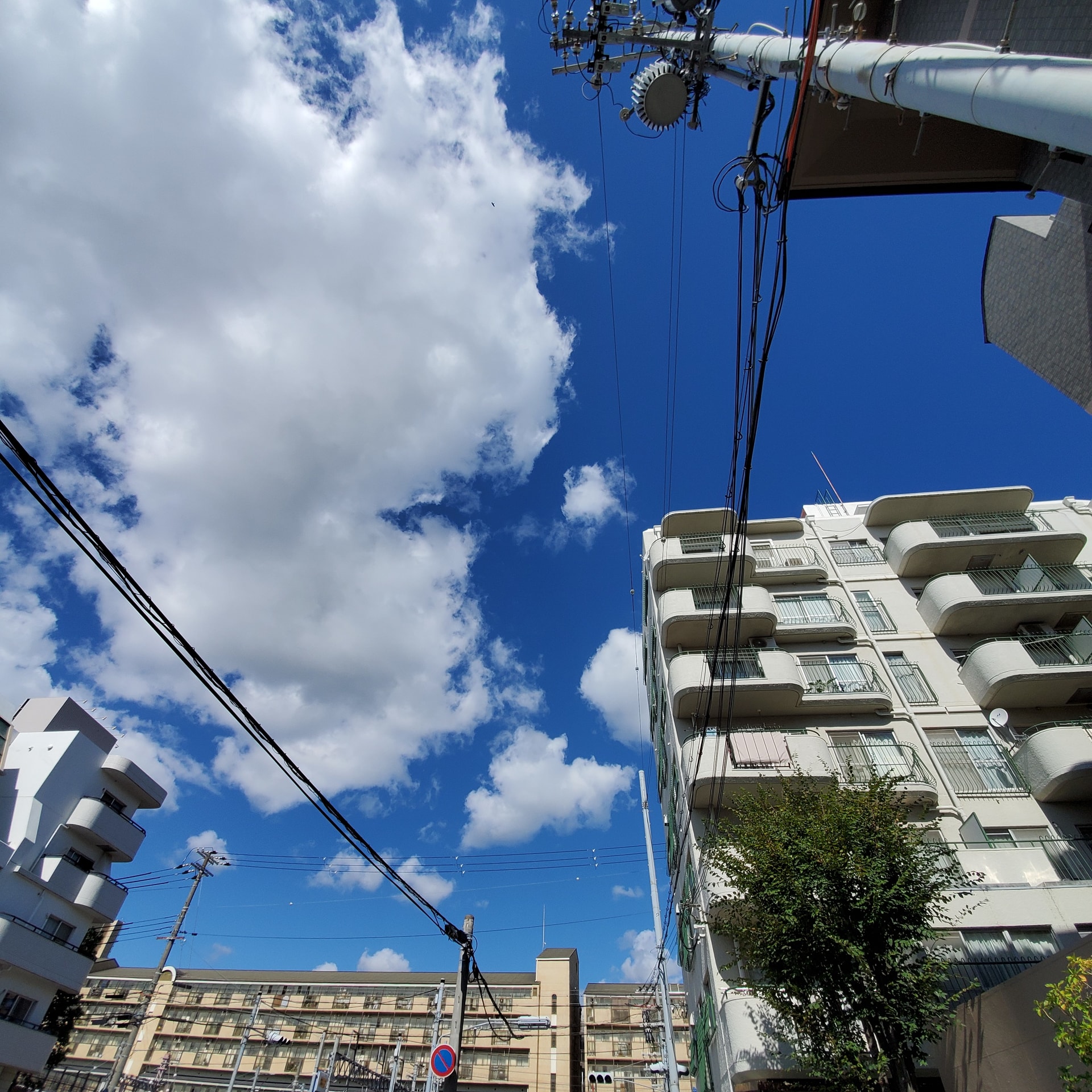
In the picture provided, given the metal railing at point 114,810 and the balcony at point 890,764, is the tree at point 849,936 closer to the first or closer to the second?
the balcony at point 890,764

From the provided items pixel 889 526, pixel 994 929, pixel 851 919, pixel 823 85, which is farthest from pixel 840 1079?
pixel 889 526

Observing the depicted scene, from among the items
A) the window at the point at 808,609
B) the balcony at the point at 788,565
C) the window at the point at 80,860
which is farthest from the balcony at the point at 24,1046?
the balcony at the point at 788,565

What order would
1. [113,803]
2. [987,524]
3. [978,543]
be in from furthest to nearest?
[113,803]
[987,524]
[978,543]

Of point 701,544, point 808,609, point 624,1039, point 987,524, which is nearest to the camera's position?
point 808,609

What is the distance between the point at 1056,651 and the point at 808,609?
7368mm

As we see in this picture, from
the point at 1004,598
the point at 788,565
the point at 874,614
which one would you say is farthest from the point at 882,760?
the point at 788,565

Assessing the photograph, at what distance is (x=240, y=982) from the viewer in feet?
201

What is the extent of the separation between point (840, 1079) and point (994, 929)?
6.13 m

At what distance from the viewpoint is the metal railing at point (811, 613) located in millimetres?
21531

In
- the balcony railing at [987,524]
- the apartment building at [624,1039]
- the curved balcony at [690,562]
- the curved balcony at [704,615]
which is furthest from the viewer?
the apartment building at [624,1039]

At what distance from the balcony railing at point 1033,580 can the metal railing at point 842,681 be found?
494 cm

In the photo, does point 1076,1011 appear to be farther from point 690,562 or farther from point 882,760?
point 690,562

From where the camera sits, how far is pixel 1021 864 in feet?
47.6

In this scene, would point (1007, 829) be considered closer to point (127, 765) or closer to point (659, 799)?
point (659, 799)
